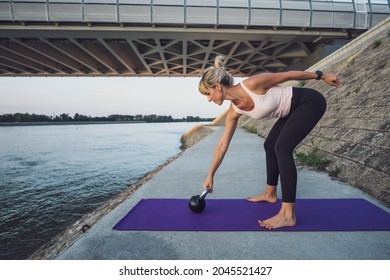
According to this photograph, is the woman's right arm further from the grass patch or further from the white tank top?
the grass patch

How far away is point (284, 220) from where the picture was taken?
222 centimetres

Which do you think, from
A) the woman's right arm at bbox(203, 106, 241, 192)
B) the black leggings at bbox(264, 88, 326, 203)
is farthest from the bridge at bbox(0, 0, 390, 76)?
the black leggings at bbox(264, 88, 326, 203)

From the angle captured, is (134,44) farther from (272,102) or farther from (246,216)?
(246,216)

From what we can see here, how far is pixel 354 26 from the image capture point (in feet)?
63.9

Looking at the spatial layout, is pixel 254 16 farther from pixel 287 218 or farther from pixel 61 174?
pixel 287 218

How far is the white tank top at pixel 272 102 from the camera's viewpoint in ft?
7.61

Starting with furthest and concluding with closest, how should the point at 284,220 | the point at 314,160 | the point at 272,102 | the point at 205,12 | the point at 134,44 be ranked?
1. the point at 134,44
2. the point at 205,12
3. the point at 314,160
4. the point at 272,102
5. the point at 284,220

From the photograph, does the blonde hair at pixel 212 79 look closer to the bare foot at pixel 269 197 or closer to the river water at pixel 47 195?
the bare foot at pixel 269 197

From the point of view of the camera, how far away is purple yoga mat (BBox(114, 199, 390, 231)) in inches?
86.3

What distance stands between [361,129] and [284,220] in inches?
128

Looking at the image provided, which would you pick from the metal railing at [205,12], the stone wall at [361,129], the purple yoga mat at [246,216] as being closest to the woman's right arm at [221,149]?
the purple yoga mat at [246,216]

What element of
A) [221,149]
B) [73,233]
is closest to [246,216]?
[221,149]

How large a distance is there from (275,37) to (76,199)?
2115 centimetres
